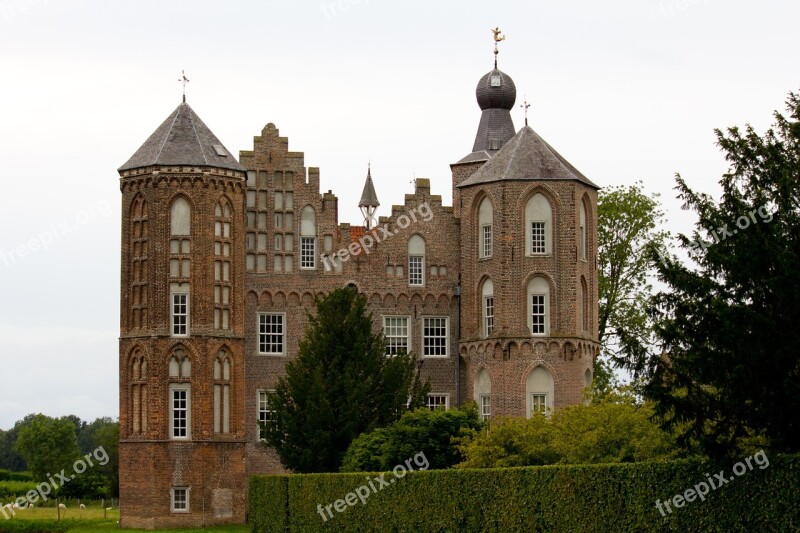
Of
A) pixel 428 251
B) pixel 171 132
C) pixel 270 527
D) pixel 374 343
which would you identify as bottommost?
pixel 270 527

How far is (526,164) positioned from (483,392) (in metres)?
9.64

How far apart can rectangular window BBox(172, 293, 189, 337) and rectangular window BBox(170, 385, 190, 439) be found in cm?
223

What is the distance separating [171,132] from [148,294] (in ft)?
23.1

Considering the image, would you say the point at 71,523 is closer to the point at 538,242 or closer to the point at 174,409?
the point at 174,409

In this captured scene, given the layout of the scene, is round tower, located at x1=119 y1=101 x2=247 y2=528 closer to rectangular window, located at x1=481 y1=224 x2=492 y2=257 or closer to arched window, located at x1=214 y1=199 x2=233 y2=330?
arched window, located at x1=214 y1=199 x2=233 y2=330

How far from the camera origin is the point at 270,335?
65.0 meters

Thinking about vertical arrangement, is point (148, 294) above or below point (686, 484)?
above

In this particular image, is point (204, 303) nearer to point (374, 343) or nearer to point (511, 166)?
point (374, 343)

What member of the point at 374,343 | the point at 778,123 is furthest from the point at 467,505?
the point at 374,343

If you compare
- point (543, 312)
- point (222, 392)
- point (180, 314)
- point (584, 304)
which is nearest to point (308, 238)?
point (180, 314)

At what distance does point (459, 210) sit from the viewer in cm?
6844

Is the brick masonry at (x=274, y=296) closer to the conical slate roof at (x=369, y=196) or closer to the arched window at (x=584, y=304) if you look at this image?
the arched window at (x=584, y=304)

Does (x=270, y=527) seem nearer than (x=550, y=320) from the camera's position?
Yes

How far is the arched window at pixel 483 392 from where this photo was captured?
62969 millimetres
